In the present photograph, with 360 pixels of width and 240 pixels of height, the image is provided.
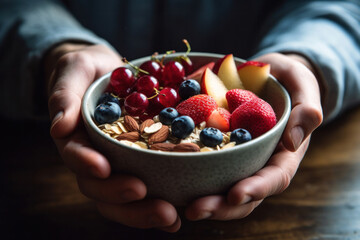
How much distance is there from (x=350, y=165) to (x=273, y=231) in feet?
1.00

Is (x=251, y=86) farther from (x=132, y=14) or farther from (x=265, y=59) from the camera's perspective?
(x=132, y=14)

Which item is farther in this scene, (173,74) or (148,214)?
(173,74)

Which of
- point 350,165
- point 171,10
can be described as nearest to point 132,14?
point 171,10

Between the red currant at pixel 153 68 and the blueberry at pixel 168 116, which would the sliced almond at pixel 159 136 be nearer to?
the blueberry at pixel 168 116

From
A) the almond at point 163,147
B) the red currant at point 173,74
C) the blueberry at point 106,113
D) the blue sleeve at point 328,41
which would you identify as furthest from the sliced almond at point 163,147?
the blue sleeve at point 328,41

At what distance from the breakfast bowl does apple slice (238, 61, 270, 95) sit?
5.1 inches

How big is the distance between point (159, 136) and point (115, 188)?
10 centimetres

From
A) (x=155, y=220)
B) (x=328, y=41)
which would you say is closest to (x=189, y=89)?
(x=155, y=220)

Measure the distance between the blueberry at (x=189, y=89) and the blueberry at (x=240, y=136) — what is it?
134 millimetres

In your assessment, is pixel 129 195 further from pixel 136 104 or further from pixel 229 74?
pixel 229 74

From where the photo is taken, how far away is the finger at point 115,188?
1.52ft

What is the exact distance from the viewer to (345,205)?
674 mm

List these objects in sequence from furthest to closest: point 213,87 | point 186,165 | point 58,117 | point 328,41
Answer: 1. point 328,41
2. point 213,87
3. point 58,117
4. point 186,165

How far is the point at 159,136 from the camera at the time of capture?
1.70ft
